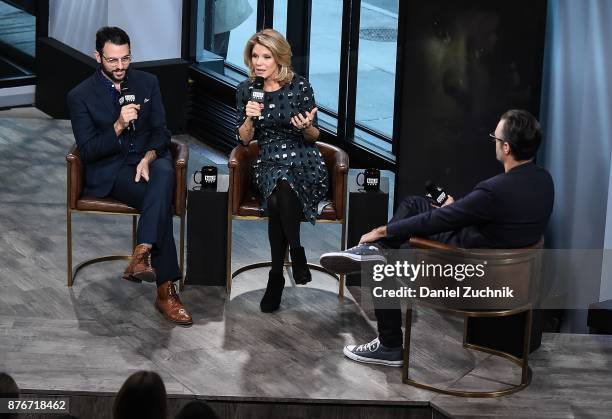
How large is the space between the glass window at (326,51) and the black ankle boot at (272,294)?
2.61 meters

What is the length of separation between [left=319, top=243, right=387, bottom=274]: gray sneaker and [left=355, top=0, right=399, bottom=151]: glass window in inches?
104

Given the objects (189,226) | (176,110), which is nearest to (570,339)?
(189,226)

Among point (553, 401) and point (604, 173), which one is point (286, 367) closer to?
point (553, 401)

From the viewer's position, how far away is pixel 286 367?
540 cm

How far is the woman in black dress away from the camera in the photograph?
588 centimetres

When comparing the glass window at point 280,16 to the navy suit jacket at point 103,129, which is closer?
the navy suit jacket at point 103,129

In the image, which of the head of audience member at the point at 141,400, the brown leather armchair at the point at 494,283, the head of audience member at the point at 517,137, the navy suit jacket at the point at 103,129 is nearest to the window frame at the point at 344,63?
the navy suit jacket at the point at 103,129

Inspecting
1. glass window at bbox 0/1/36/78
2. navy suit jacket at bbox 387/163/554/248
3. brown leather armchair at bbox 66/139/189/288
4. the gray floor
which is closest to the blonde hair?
brown leather armchair at bbox 66/139/189/288

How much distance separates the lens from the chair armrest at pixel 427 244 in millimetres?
5191

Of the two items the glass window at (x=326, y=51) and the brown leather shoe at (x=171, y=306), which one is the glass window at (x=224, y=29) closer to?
the glass window at (x=326, y=51)

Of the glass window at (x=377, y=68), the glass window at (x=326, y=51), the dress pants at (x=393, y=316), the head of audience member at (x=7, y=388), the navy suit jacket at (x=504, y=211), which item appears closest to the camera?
the head of audience member at (x=7, y=388)

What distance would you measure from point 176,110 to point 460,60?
3.15 m

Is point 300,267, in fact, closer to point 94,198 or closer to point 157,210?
point 157,210

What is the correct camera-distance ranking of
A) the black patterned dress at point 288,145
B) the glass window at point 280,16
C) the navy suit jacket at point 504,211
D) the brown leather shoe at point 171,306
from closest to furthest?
1. the navy suit jacket at point 504,211
2. the brown leather shoe at point 171,306
3. the black patterned dress at point 288,145
4. the glass window at point 280,16
